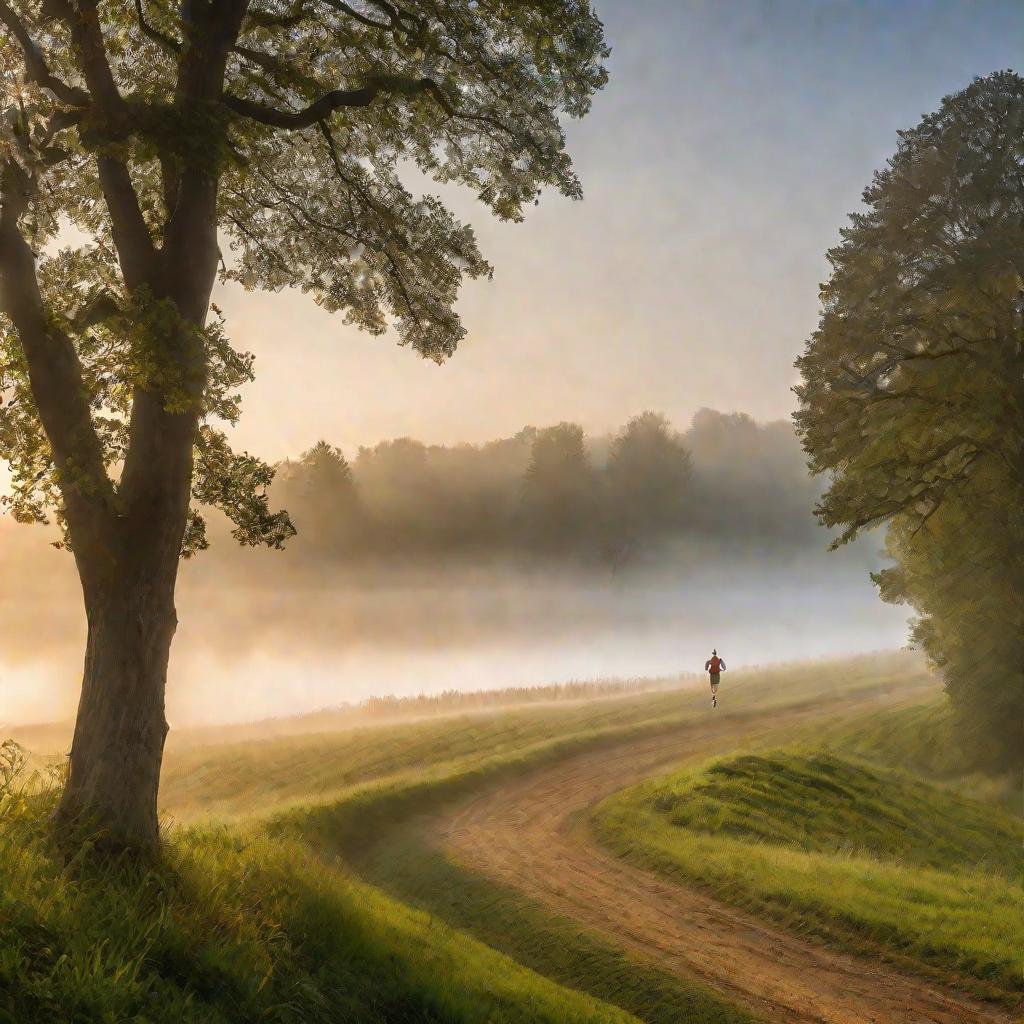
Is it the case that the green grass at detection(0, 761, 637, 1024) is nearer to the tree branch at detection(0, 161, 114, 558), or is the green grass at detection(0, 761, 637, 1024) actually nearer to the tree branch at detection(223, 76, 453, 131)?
the tree branch at detection(0, 161, 114, 558)

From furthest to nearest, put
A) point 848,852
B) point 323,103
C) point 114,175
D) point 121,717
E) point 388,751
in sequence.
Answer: point 388,751 → point 848,852 → point 323,103 → point 114,175 → point 121,717

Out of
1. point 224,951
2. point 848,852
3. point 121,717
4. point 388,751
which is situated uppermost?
point 121,717

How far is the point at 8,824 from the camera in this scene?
7.61 meters

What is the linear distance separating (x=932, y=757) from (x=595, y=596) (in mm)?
44812

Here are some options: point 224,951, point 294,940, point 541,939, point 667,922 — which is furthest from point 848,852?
point 224,951

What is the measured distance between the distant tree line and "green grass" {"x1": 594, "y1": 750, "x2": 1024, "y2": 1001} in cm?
4914

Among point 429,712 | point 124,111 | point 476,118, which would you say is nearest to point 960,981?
point 476,118

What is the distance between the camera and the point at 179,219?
904 cm

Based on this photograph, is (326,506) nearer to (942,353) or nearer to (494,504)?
(494,504)

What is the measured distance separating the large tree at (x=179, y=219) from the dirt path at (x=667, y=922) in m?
6.68

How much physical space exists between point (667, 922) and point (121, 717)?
7.84 m

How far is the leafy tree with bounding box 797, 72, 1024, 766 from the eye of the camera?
19531 mm

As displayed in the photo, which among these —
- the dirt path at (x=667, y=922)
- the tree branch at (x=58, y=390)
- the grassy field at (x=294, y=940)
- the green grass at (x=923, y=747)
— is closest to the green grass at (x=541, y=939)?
the grassy field at (x=294, y=940)

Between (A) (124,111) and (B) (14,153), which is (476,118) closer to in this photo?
(A) (124,111)
